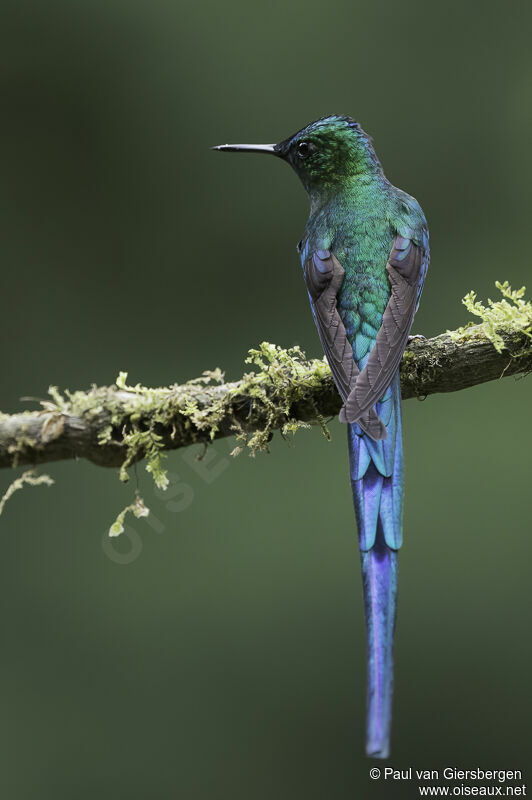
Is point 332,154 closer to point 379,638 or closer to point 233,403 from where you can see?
point 233,403

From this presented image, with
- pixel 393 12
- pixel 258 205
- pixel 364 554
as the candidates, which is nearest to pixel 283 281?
pixel 258 205

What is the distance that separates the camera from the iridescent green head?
3680mm

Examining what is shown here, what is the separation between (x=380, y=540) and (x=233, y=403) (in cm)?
63

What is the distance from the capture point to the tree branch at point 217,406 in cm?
269

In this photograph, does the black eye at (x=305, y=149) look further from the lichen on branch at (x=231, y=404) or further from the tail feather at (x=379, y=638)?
the tail feather at (x=379, y=638)

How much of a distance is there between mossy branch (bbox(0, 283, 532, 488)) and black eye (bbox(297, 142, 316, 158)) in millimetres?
1149

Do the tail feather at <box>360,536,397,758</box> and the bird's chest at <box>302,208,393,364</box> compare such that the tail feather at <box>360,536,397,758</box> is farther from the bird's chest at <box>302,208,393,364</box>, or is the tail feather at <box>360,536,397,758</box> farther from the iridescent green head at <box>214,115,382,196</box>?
the iridescent green head at <box>214,115,382,196</box>

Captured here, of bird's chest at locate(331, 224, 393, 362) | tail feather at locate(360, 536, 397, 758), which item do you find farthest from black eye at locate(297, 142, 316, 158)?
tail feather at locate(360, 536, 397, 758)

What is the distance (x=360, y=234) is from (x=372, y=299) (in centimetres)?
33

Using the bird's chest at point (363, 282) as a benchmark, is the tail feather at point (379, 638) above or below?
below

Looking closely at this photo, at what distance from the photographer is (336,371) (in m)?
2.69

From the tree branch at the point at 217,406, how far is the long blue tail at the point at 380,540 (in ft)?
0.63

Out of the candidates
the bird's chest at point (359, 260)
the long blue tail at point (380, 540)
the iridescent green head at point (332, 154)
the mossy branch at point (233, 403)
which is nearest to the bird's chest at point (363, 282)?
the bird's chest at point (359, 260)

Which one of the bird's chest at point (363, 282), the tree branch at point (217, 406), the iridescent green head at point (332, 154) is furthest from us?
the iridescent green head at point (332, 154)
